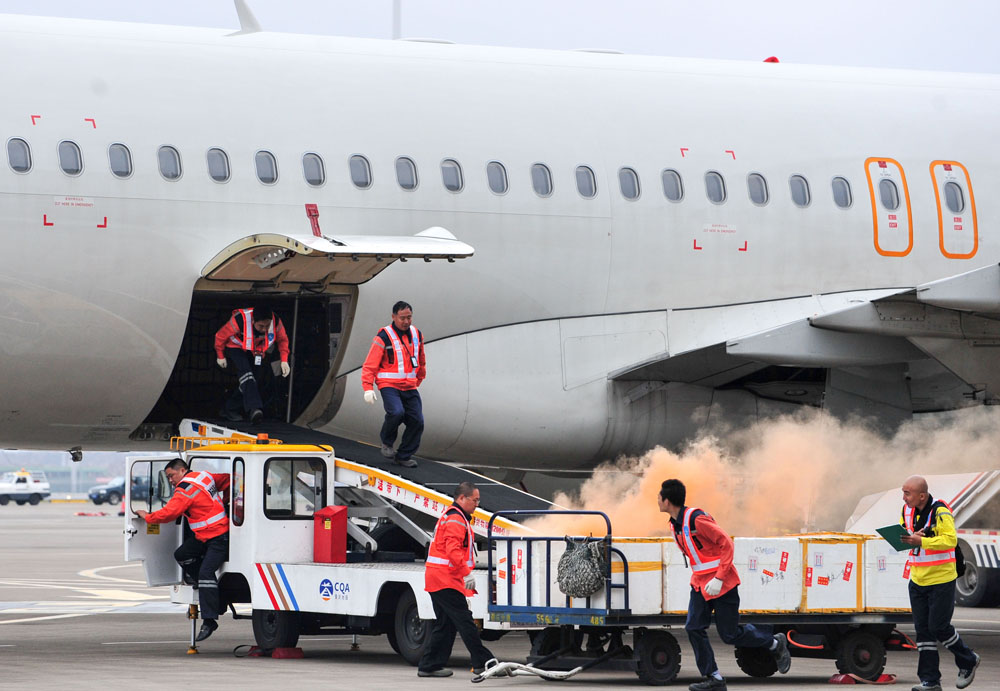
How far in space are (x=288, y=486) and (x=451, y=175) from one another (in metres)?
3.79

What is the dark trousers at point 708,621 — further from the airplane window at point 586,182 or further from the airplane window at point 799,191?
the airplane window at point 799,191

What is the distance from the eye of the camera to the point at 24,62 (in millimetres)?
16516

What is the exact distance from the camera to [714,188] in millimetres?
19031

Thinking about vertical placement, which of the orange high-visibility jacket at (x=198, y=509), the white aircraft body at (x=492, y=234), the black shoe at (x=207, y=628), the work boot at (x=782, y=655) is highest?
the white aircraft body at (x=492, y=234)

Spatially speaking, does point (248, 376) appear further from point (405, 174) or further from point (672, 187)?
point (672, 187)

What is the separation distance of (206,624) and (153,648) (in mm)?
804

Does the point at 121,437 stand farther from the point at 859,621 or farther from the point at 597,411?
the point at 859,621

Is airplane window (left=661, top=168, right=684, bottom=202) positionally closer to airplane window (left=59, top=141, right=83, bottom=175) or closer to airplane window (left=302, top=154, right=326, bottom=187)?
airplane window (left=302, top=154, right=326, bottom=187)

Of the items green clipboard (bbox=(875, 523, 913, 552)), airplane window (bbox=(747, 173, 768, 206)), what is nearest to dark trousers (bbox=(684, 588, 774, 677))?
green clipboard (bbox=(875, 523, 913, 552))

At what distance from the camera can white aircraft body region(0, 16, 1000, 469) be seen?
1650 cm

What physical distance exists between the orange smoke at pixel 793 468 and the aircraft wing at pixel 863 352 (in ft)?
1.01

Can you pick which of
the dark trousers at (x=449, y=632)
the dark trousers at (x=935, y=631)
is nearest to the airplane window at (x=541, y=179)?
the dark trousers at (x=449, y=632)

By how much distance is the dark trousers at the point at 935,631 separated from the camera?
13.2 metres

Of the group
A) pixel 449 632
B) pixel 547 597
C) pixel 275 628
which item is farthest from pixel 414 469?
pixel 547 597
